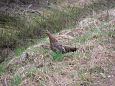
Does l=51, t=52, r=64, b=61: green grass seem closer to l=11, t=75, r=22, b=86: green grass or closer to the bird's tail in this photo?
the bird's tail

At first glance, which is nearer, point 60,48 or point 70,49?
point 60,48

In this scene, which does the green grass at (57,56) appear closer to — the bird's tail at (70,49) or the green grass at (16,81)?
the bird's tail at (70,49)

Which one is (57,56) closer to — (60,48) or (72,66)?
(60,48)

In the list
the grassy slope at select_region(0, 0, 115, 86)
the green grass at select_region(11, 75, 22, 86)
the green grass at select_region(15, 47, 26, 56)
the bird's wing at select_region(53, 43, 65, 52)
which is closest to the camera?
the grassy slope at select_region(0, 0, 115, 86)

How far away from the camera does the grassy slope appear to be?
24.6ft

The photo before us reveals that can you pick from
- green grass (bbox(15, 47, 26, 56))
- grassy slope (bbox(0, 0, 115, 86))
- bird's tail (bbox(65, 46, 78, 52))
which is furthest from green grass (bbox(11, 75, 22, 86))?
green grass (bbox(15, 47, 26, 56))

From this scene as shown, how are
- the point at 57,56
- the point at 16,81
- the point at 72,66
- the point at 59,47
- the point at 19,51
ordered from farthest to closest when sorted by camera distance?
the point at 19,51 → the point at 59,47 → the point at 57,56 → the point at 72,66 → the point at 16,81

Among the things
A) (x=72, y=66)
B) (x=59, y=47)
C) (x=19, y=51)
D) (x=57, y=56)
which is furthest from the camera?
(x=19, y=51)

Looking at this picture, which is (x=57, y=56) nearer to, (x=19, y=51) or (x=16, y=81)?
(x=16, y=81)

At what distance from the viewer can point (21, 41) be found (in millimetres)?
11641

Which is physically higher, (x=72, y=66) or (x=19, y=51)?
(x=72, y=66)

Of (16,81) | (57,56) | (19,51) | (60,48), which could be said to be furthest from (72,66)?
(19,51)

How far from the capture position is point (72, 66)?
811 centimetres

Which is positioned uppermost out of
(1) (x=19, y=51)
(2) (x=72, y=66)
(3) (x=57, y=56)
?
(3) (x=57, y=56)
